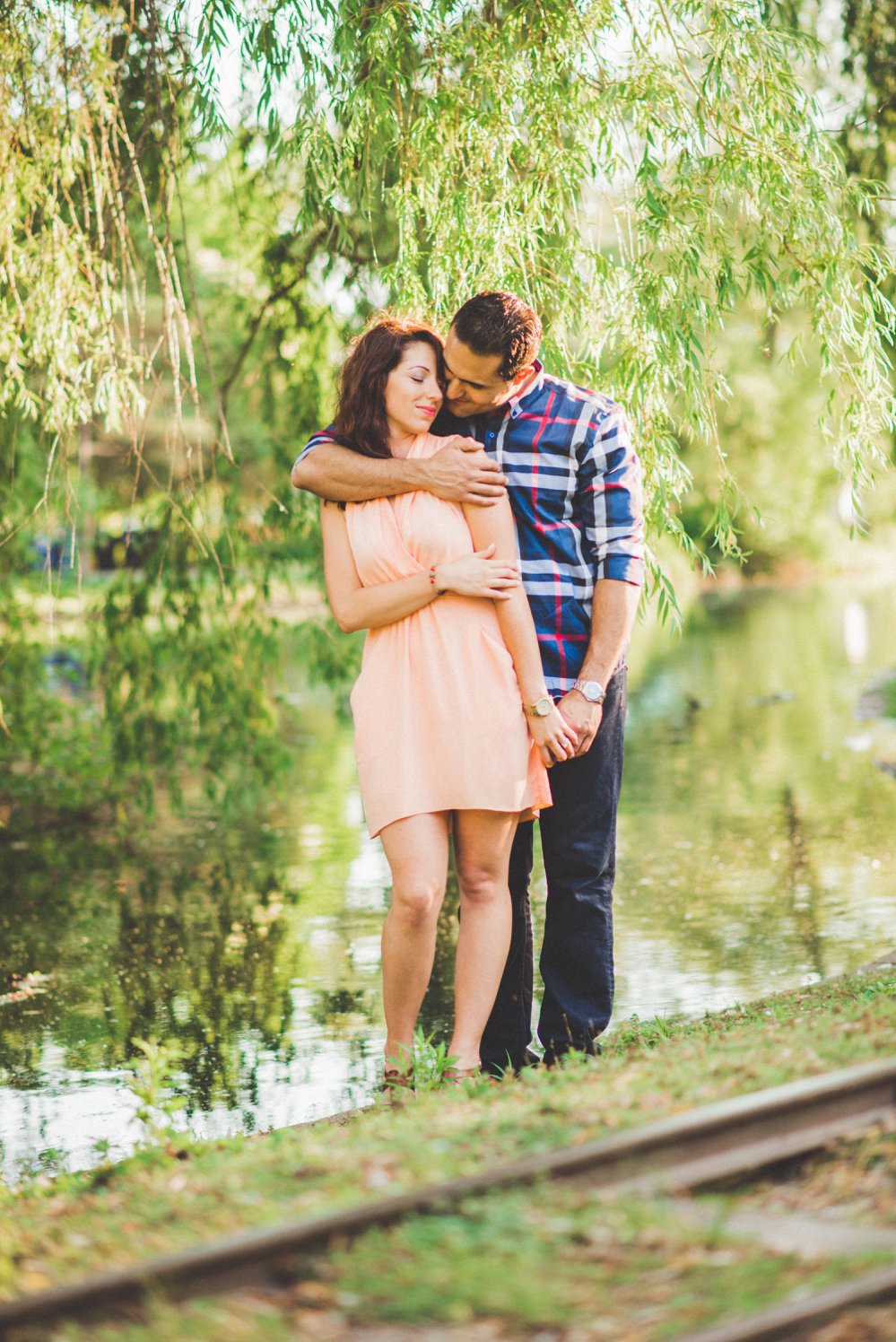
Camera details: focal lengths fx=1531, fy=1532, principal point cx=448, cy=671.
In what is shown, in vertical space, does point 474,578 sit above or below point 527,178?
below

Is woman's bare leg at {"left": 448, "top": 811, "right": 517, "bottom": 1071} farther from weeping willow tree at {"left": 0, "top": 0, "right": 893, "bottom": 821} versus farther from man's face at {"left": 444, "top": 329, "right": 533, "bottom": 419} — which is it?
weeping willow tree at {"left": 0, "top": 0, "right": 893, "bottom": 821}

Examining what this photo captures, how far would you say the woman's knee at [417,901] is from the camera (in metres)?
4.28

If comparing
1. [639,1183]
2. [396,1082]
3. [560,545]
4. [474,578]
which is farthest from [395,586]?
[639,1183]

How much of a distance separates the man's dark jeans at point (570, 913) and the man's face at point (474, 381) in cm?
91

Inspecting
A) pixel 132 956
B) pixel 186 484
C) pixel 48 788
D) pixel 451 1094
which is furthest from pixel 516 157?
pixel 48 788

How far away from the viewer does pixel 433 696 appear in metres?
4.32

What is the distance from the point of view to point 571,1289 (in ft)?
8.41

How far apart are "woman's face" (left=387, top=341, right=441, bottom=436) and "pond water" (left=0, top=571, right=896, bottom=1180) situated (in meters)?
2.38

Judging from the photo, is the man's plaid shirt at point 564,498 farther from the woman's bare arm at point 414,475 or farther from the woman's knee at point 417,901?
the woman's knee at point 417,901

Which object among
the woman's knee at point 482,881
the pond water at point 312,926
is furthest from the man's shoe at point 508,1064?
A: the pond water at point 312,926

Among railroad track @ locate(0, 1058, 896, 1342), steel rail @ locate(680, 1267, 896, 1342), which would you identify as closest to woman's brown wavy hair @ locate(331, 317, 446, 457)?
railroad track @ locate(0, 1058, 896, 1342)

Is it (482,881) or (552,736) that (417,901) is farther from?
(552,736)

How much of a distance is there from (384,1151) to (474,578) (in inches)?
64.0

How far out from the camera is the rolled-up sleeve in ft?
14.6
